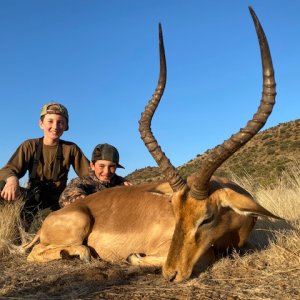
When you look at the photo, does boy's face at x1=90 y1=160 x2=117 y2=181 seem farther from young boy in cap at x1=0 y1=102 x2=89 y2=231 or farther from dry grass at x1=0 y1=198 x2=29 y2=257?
dry grass at x1=0 y1=198 x2=29 y2=257

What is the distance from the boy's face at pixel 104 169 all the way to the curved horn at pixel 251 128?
3.38 meters

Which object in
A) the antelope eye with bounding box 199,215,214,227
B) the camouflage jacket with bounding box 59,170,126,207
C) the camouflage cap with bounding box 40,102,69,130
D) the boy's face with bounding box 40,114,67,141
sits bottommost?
the antelope eye with bounding box 199,215,214,227

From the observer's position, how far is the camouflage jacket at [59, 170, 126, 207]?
8.01 metres

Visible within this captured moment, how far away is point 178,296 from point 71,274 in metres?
1.73

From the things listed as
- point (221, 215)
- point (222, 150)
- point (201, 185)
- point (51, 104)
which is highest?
point (51, 104)

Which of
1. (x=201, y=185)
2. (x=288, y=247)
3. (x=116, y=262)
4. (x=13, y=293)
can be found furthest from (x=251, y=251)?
(x=13, y=293)

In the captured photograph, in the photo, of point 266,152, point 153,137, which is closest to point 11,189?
point 153,137

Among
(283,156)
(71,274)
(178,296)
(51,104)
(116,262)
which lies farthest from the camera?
(283,156)

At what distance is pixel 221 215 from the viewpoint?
17.5 ft

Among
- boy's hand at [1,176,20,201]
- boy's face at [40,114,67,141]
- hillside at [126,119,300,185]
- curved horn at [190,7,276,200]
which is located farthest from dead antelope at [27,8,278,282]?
hillside at [126,119,300,185]

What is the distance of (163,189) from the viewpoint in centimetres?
625

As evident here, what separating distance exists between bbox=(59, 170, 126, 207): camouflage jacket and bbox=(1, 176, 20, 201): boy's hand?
2.63ft

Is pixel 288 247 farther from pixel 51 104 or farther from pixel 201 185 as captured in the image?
pixel 51 104

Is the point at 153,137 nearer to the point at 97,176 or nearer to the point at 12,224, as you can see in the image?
the point at 97,176
